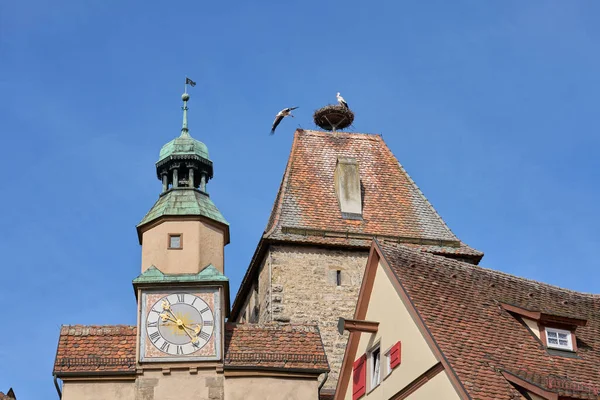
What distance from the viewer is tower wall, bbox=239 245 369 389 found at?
31.6 meters

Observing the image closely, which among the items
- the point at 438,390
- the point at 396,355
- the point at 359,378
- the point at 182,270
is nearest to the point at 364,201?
the point at 182,270

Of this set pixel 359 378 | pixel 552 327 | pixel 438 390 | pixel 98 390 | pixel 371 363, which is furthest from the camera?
pixel 98 390

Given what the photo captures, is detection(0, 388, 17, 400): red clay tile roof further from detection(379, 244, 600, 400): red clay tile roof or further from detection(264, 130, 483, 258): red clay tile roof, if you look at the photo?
detection(264, 130, 483, 258): red clay tile roof

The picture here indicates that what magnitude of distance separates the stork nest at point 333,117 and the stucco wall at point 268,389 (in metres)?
17.0

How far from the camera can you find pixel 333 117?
39.5 metres

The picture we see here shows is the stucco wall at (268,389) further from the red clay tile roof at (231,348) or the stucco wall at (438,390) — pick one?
the stucco wall at (438,390)

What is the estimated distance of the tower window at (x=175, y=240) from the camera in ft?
82.3

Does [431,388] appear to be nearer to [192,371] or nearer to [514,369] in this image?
[514,369]

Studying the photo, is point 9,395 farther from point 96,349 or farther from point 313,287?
point 313,287

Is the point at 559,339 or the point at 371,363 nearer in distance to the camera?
the point at 559,339

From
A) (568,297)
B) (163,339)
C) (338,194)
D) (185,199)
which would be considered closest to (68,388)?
(163,339)

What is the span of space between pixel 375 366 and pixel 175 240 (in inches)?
246

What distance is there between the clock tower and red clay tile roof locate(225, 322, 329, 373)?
355 millimetres

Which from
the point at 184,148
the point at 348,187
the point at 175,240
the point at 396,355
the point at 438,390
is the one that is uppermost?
the point at 348,187
